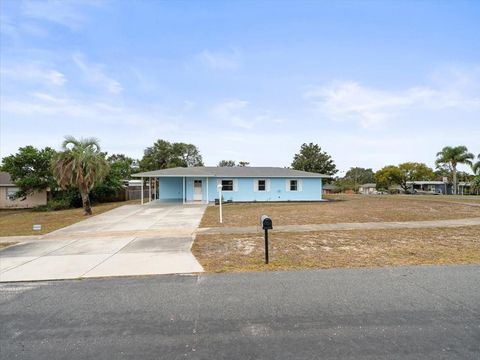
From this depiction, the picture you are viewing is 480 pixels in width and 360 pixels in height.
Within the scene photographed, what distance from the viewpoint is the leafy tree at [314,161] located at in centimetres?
5019

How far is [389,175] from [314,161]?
19004 mm

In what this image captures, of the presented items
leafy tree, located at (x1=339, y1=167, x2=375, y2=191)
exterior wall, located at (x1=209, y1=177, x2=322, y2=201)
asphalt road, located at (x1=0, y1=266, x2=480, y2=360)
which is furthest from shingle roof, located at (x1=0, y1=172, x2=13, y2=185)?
leafy tree, located at (x1=339, y1=167, x2=375, y2=191)

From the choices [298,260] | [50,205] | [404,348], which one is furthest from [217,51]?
[50,205]

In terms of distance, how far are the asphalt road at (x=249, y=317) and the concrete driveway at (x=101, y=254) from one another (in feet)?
1.90

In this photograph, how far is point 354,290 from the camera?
14.4 ft

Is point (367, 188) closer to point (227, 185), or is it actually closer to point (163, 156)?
point (163, 156)

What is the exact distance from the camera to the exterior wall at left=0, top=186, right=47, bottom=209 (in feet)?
87.7

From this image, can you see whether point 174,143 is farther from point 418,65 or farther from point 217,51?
point 418,65

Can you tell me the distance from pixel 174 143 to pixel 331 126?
110ft

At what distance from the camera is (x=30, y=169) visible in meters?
23.9

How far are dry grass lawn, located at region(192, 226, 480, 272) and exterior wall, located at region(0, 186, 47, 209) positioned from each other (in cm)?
2511

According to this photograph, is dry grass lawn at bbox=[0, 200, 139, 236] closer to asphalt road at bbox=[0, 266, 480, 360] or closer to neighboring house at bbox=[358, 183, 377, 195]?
asphalt road at bbox=[0, 266, 480, 360]

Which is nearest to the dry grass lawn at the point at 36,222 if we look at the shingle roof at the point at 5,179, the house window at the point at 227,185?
the house window at the point at 227,185

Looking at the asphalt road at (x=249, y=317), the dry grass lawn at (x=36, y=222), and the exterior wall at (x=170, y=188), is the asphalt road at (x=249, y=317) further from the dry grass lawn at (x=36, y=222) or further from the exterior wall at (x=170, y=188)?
the exterior wall at (x=170, y=188)
